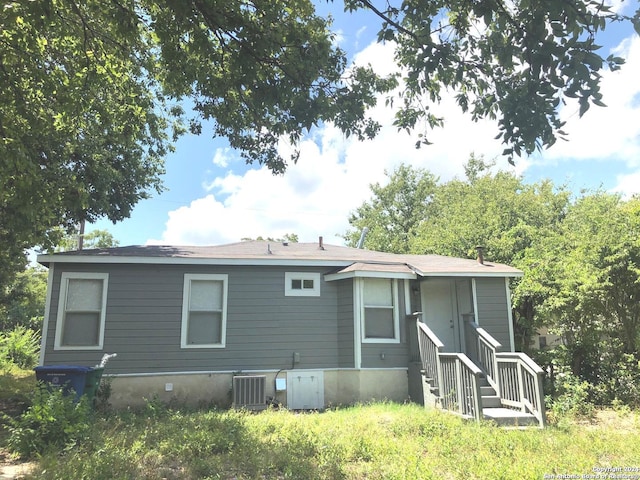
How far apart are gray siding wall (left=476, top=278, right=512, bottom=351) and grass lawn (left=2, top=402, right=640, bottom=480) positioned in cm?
267

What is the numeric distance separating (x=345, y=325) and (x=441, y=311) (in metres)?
2.44

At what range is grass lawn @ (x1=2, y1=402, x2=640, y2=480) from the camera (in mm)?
4664

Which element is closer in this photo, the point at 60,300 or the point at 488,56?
the point at 488,56

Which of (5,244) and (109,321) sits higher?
(5,244)

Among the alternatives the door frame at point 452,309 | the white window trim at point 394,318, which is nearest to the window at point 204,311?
the white window trim at point 394,318

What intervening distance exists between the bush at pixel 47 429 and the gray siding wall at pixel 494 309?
7.93 metres

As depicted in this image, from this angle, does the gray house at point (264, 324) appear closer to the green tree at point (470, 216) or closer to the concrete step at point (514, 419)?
the concrete step at point (514, 419)

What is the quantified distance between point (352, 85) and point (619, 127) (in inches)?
102

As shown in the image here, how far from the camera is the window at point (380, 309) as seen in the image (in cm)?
970

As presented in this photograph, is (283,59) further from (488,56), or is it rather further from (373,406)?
(373,406)

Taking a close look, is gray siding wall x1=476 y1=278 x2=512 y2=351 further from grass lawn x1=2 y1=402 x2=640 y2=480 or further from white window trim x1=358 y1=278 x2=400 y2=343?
grass lawn x1=2 y1=402 x2=640 y2=480

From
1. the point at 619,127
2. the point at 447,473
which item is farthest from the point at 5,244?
the point at 619,127

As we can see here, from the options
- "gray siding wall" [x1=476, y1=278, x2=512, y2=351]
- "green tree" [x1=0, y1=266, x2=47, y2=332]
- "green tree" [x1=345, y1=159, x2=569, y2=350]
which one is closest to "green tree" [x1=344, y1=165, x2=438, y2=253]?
"green tree" [x1=345, y1=159, x2=569, y2=350]

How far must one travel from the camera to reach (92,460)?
15.3 ft
